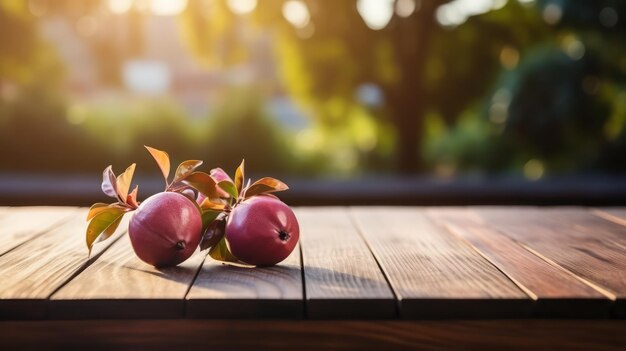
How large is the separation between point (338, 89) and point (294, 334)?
308 inches

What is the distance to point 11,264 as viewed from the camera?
1.45m

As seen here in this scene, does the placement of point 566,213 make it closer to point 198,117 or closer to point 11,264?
point 11,264

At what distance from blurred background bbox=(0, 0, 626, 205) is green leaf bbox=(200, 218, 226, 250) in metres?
6.92

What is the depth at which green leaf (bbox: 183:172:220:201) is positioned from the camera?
1.46 m

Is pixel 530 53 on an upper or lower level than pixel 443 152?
upper

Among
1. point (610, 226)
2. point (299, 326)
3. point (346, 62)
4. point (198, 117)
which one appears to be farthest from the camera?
point (198, 117)

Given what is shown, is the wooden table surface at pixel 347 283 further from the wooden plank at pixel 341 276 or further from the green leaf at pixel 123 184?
the green leaf at pixel 123 184

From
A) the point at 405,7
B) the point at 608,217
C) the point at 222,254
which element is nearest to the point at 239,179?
the point at 222,254

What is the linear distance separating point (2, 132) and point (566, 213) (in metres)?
7.96

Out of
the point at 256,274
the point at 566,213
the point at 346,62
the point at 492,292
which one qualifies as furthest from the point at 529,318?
the point at 346,62

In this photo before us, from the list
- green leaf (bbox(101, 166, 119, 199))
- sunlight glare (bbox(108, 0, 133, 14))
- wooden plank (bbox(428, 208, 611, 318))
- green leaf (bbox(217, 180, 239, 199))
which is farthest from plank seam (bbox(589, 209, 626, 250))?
sunlight glare (bbox(108, 0, 133, 14))

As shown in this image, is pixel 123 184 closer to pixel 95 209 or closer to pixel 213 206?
pixel 95 209

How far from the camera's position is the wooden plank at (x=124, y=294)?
1.15 m

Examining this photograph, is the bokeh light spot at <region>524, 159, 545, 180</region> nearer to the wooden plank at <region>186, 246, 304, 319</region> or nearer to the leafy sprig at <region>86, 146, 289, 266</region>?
the leafy sprig at <region>86, 146, 289, 266</region>
